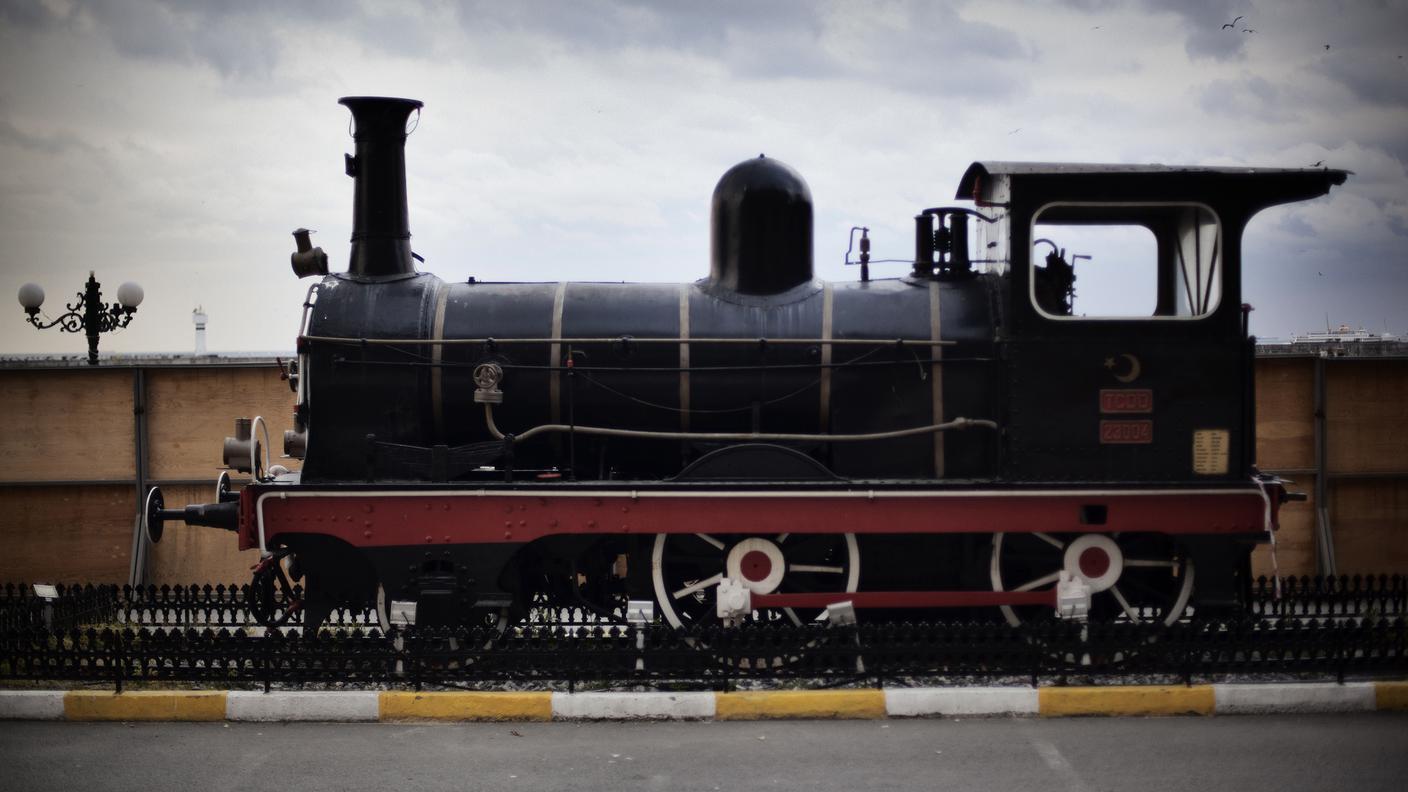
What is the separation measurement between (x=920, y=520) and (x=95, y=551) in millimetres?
8709

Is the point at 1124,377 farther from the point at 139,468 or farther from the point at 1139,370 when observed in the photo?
the point at 139,468

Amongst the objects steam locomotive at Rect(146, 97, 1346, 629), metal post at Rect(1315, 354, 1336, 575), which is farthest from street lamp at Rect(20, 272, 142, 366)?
metal post at Rect(1315, 354, 1336, 575)

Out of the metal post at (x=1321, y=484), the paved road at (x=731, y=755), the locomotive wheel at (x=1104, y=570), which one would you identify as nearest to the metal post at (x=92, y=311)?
the paved road at (x=731, y=755)

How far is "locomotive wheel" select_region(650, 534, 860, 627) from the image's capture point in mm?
7938

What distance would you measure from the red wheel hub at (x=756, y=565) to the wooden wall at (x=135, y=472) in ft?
20.4

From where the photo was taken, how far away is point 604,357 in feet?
27.0

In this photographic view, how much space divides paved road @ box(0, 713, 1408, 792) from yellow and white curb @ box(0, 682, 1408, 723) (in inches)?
3.7

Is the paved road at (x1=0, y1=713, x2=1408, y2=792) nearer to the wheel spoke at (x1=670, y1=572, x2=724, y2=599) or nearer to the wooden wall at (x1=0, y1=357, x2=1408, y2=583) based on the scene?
the wheel spoke at (x1=670, y1=572, x2=724, y2=599)

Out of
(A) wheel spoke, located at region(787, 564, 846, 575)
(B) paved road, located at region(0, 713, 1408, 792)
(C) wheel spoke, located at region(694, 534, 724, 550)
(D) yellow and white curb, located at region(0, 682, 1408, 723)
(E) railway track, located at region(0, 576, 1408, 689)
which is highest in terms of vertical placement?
(C) wheel spoke, located at region(694, 534, 724, 550)

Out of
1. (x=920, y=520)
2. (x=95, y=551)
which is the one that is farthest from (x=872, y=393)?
(x=95, y=551)

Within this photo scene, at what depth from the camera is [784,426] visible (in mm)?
8250

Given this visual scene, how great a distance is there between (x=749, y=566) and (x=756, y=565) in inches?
1.8

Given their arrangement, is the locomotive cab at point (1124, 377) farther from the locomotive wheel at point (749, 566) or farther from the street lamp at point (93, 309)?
the street lamp at point (93, 309)

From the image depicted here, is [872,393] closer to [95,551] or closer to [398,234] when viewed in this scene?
[398,234]
